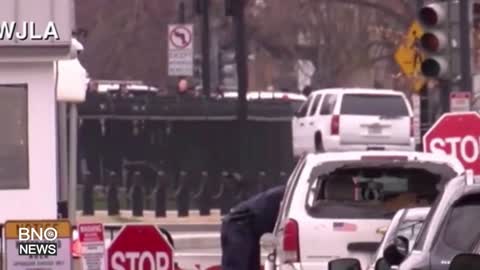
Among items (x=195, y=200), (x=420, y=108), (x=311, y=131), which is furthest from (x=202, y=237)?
(x=311, y=131)

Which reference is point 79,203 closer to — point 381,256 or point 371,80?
point 381,256

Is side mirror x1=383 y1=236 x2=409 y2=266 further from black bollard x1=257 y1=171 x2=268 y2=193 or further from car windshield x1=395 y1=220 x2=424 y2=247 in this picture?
black bollard x1=257 y1=171 x2=268 y2=193

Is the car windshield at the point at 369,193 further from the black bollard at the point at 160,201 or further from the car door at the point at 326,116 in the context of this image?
the car door at the point at 326,116

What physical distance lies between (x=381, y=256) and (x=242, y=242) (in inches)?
208

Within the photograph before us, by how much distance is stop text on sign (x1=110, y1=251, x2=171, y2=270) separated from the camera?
12.9 m

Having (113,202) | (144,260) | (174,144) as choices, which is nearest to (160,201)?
(113,202)

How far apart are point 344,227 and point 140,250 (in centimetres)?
195

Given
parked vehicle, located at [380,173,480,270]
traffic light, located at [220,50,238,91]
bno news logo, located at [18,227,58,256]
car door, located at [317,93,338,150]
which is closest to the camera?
parked vehicle, located at [380,173,480,270]

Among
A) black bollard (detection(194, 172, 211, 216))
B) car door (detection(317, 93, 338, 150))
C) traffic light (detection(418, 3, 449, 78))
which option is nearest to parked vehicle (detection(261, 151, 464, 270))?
traffic light (detection(418, 3, 449, 78))

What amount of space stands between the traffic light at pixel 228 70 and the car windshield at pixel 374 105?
9.43 metres

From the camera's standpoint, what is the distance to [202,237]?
2577 cm

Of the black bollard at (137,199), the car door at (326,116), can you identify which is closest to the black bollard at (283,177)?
the car door at (326,116)

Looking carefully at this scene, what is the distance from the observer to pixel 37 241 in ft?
40.1

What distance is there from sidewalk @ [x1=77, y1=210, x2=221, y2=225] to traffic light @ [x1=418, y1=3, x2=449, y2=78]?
1071cm
